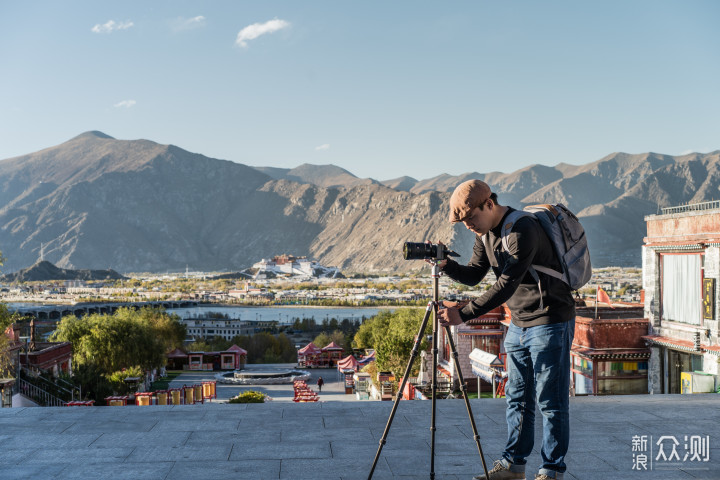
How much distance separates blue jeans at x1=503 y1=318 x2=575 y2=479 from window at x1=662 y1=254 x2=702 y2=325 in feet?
40.3

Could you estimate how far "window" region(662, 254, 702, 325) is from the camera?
14500 mm

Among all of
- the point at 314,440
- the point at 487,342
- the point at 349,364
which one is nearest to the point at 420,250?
the point at 314,440

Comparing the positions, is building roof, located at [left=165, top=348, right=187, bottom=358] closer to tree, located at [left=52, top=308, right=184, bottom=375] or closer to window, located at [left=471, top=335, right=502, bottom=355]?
tree, located at [left=52, top=308, right=184, bottom=375]

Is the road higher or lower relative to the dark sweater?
lower

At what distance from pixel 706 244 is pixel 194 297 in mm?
163679

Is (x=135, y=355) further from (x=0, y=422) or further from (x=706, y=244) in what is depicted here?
(x=0, y=422)

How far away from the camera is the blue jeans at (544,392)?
11.2 feet

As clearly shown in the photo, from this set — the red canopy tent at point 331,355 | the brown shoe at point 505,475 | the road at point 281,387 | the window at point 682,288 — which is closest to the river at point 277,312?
the red canopy tent at point 331,355

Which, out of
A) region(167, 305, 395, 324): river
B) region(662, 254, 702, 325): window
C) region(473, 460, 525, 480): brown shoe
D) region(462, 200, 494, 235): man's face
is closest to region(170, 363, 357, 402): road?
region(662, 254, 702, 325): window

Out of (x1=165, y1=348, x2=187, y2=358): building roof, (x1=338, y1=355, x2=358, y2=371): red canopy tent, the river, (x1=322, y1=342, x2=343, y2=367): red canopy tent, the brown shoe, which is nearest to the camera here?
the brown shoe

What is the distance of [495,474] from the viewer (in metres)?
3.58

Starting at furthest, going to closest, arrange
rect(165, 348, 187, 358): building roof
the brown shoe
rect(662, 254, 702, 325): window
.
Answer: rect(165, 348, 187, 358): building roof < rect(662, 254, 702, 325): window < the brown shoe

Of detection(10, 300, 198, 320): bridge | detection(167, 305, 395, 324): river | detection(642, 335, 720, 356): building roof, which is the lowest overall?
detection(167, 305, 395, 324): river

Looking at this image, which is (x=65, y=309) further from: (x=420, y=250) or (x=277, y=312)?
(x=420, y=250)
